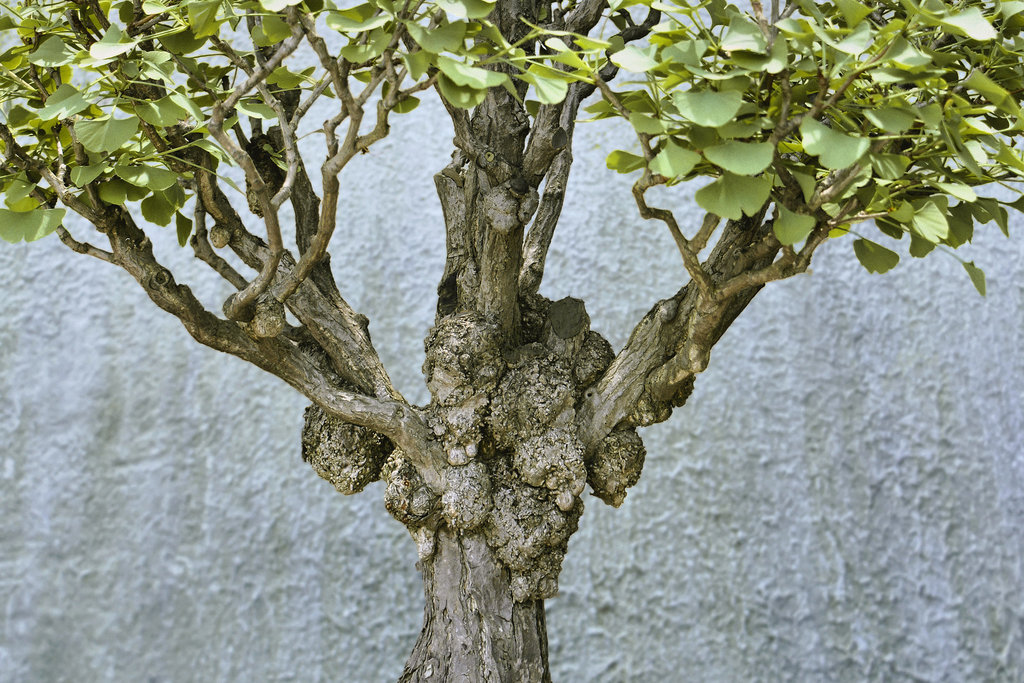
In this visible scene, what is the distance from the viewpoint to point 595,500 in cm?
202

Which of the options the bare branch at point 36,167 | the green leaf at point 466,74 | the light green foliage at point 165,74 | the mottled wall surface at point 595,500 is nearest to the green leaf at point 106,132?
the light green foliage at point 165,74

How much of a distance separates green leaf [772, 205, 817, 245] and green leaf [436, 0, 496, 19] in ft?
0.70

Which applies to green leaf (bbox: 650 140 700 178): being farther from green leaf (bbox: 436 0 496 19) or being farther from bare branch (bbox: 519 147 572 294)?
bare branch (bbox: 519 147 572 294)

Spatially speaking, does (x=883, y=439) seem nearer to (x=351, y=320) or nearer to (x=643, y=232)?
(x=643, y=232)

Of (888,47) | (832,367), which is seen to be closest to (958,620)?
(832,367)

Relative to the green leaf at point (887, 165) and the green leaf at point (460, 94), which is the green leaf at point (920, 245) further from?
the green leaf at point (460, 94)

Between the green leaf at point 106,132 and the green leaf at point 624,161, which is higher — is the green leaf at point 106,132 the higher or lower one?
the lower one

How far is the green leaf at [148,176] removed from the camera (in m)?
0.72

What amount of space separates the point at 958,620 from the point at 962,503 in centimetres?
22

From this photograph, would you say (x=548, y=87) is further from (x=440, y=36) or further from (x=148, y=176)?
(x=148, y=176)

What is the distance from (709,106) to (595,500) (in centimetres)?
154

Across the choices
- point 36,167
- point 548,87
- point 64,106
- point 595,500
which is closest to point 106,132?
point 64,106

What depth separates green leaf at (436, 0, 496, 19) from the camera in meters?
0.58

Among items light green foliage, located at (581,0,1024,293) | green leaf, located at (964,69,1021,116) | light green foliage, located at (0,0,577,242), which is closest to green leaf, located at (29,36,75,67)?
light green foliage, located at (0,0,577,242)
